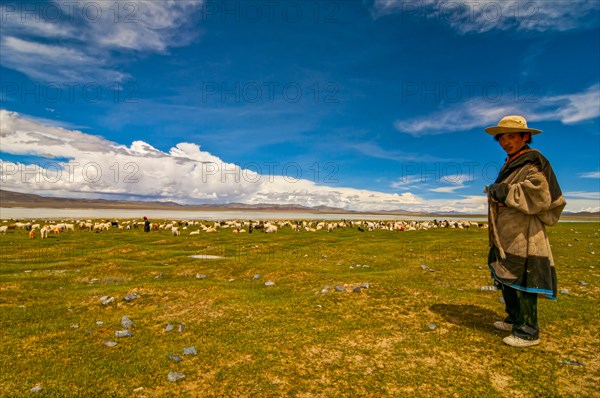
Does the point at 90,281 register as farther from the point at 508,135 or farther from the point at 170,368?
the point at 508,135

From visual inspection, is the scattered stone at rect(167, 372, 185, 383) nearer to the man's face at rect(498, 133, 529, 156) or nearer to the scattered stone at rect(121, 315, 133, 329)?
the scattered stone at rect(121, 315, 133, 329)

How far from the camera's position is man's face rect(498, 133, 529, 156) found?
21.5ft

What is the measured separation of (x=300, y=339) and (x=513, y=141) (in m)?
6.24

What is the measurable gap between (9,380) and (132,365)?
5.96ft

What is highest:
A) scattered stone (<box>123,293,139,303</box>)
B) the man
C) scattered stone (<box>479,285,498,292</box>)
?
the man

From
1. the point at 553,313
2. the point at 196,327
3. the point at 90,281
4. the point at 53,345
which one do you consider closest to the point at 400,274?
the point at 553,313

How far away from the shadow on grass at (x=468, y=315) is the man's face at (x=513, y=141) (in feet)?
13.1

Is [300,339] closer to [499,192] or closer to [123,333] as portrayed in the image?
[123,333]

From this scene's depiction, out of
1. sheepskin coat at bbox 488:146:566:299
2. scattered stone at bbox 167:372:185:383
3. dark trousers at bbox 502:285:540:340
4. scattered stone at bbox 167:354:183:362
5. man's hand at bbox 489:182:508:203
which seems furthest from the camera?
man's hand at bbox 489:182:508:203

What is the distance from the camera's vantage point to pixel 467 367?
209 inches

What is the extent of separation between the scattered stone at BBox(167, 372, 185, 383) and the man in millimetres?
6180


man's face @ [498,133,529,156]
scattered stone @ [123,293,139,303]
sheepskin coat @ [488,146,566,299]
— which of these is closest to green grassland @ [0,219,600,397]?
scattered stone @ [123,293,139,303]

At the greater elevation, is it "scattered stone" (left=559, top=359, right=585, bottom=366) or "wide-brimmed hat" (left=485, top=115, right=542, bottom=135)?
"wide-brimmed hat" (left=485, top=115, right=542, bottom=135)

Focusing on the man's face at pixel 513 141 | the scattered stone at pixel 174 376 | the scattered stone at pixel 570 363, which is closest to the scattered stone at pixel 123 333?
the scattered stone at pixel 174 376
